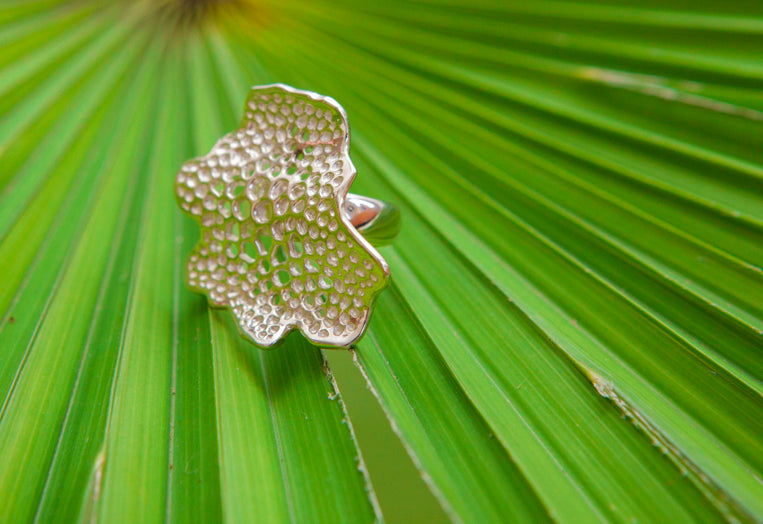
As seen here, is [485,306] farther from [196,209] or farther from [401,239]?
[196,209]

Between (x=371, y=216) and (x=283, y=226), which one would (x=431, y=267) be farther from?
(x=283, y=226)

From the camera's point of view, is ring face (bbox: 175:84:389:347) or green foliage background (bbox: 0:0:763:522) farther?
ring face (bbox: 175:84:389:347)

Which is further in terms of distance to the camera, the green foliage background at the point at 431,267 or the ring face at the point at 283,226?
the ring face at the point at 283,226

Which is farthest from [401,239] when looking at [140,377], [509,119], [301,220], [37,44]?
[37,44]

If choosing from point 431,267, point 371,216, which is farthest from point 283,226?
point 431,267
